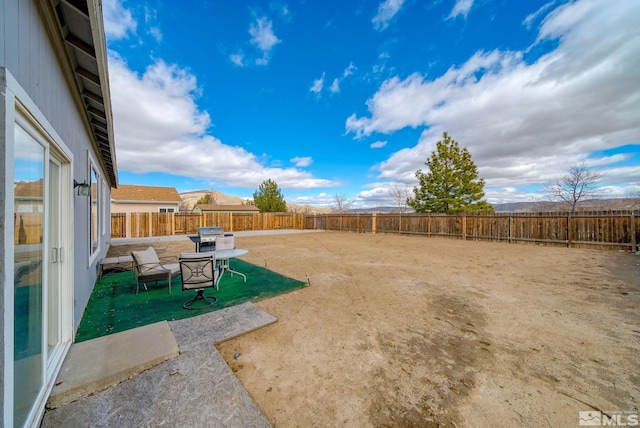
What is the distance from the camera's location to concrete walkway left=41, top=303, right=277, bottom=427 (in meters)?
1.70

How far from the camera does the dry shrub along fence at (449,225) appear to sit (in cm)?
919

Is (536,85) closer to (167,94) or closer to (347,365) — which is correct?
(347,365)

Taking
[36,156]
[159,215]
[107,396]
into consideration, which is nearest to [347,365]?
[107,396]

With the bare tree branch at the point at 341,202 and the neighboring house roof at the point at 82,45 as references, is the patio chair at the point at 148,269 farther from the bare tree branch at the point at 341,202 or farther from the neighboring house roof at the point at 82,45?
the bare tree branch at the point at 341,202

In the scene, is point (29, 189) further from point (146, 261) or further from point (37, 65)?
point (146, 261)

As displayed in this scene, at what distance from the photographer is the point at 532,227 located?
11.0 meters

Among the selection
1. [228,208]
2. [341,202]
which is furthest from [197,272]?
[341,202]

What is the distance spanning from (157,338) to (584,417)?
4.05 m

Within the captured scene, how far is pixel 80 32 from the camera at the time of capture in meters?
2.29

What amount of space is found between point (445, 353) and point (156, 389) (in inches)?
116

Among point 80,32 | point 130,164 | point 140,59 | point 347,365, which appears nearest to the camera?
point 80,32

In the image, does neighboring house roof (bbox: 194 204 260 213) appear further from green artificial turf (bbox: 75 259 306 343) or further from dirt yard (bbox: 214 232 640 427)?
dirt yard (bbox: 214 232 640 427)

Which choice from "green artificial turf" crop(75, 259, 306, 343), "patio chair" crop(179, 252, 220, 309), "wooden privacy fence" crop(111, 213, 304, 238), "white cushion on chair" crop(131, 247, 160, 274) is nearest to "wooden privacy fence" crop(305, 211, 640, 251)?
"wooden privacy fence" crop(111, 213, 304, 238)

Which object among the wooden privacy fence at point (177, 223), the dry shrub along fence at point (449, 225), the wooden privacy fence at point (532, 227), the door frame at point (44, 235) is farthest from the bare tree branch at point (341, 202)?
the door frame at point (44, 235)
